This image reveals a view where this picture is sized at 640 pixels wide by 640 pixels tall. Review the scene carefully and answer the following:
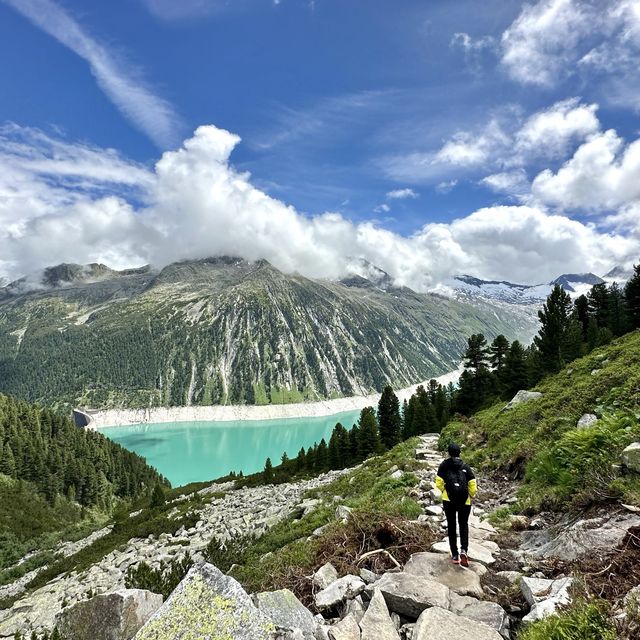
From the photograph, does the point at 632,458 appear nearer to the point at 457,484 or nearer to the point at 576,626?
the point at 457,484

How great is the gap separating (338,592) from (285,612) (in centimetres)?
143

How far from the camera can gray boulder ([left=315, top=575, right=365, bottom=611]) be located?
242 inches

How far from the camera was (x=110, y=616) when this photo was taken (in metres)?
6.66

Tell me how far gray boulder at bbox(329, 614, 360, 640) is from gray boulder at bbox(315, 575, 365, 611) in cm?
98

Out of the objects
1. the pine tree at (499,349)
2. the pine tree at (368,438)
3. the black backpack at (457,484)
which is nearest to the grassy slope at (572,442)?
the black backpack at (457,484)

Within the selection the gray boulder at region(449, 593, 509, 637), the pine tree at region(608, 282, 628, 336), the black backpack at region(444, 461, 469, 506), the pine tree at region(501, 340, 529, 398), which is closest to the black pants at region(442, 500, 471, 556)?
the black backpack at region(444, 461, 469, 506)

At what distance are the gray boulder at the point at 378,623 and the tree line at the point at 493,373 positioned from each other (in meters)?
47.2

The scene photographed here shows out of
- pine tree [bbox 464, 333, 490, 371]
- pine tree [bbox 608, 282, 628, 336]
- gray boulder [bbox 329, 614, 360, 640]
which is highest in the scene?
pine tree [bbox 608, 282, 628, 336]

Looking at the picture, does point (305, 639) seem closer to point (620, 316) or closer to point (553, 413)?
point (553, 413)

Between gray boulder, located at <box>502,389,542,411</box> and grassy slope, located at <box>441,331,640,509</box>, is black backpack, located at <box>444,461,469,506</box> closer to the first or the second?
grassy slope, located at <box>441,331,640,509</box>

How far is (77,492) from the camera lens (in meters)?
88.1

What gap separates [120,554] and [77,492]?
74942 mm

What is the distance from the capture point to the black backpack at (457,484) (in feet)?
26.8

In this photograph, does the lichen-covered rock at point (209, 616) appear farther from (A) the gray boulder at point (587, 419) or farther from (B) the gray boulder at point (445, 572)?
(A) the gray boulder at point (587, 419)
